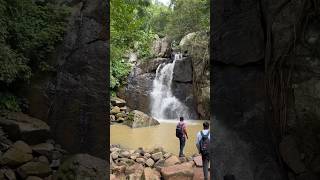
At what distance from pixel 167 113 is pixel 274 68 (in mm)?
12606

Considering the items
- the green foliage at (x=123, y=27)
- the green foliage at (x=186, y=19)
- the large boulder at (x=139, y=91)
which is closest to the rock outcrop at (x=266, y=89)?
the green foliage at (x=123, y=27)

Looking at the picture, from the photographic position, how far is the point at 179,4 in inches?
617

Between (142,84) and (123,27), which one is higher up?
(123,27)

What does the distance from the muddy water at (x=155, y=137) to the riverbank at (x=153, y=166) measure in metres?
1.18

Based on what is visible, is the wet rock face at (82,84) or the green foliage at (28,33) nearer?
the green foliage at (28,33)

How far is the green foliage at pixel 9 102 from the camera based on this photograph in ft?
11.5

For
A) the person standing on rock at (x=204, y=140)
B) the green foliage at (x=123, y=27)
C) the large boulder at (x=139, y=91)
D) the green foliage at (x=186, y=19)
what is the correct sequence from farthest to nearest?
the large boulder at (x=139, y=91), the green foliage at (x=186, y=19), the green foliage at (x=123, y=27), the person standing on rock at (x=204, y=140)

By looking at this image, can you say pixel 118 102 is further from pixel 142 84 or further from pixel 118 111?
pixel 142 84

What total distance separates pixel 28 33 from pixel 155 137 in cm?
792

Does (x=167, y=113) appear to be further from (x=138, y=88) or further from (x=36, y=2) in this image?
(x=36, y=2)

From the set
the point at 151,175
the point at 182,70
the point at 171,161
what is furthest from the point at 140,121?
the point at 151,175

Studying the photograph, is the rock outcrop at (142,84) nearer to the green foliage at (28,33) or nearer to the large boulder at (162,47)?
the large boulder at (162,47)

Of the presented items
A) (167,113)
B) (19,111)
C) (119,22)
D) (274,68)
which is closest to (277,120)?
(274,68)

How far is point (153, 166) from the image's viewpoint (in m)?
7.30
